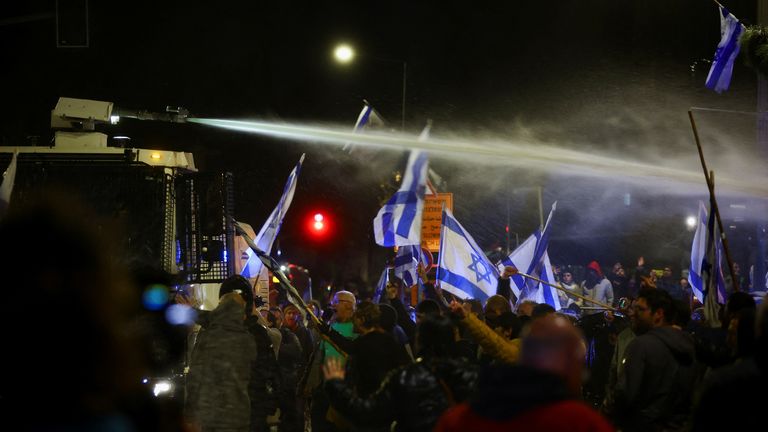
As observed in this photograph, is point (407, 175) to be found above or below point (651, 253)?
above

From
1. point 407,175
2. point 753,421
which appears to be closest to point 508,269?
point 407,175

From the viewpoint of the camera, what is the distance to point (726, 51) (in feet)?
49.3

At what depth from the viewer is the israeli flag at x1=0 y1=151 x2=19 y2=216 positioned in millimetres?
8102

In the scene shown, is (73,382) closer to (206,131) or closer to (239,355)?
(239,355)

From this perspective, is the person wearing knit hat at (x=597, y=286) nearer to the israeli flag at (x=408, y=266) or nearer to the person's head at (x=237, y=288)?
the israeli flag at (x=408, y=266)

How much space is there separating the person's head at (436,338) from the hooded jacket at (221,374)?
278cm

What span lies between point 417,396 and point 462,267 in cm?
842

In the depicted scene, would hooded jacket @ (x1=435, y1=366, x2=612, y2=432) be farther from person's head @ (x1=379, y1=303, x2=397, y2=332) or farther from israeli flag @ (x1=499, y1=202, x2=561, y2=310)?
israeli flag @ (x1=499, y1=202, x2=561, y2=310)

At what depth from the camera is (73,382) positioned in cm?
225

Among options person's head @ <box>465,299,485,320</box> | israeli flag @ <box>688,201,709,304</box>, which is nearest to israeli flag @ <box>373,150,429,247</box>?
person's head @ <box>465,299,485,320</box>

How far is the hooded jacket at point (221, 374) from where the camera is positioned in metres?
7.81

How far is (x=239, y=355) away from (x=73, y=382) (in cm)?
581

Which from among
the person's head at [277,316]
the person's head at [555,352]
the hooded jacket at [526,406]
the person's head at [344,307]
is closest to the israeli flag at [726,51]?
the person's head at [277,316]

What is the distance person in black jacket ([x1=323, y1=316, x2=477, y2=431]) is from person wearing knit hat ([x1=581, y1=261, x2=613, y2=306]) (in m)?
14.1
